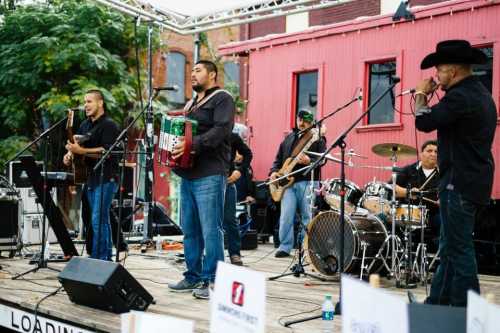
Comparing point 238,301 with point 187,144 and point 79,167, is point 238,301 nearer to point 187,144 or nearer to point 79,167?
point 187,144

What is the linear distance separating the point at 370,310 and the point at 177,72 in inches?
1144

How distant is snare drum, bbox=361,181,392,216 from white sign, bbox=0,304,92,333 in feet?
12.2

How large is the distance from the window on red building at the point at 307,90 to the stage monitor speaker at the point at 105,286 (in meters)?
8.37

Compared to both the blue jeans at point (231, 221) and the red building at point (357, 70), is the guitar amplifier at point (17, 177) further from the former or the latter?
the red building at point (357, 70)

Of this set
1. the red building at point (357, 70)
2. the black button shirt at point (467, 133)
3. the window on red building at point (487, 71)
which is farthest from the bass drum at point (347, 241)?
the window on red building at point (487, 71)

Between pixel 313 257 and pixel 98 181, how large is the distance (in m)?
2.57

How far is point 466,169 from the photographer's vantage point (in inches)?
178

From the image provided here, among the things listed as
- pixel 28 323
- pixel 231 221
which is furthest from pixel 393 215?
pixel 28 323

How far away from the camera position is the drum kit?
6.96m

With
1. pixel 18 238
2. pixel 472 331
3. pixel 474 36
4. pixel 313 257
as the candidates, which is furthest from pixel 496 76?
pixel 472 331

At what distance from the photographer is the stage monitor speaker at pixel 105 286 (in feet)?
15.9

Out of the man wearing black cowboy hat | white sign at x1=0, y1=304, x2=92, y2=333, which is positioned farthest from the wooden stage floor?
the man wearing black cowboy hat

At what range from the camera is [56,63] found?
17.2 metres

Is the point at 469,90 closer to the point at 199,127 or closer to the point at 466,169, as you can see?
the point at 466,169
